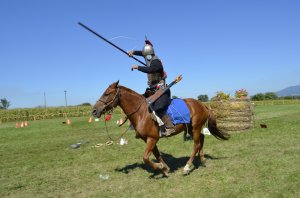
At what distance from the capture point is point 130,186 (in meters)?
8.66

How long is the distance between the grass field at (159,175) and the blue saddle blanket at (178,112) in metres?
1.50

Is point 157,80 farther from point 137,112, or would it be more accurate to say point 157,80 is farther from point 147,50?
point 137,112

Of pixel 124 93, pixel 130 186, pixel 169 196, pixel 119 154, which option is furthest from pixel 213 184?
pixel 119 154

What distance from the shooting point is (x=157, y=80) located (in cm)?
977

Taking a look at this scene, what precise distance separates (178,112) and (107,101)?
2073 mm

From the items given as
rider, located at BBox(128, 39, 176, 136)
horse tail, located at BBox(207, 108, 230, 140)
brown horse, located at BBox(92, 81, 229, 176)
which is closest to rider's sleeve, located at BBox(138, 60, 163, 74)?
rider, located at BBox(128, 39, 176, 136)

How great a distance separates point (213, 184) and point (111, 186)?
2.62 metres

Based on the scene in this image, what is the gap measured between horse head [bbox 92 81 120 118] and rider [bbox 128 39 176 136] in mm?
972

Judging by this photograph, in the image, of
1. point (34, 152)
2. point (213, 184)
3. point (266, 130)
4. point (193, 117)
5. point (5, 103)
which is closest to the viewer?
point (213, 184)

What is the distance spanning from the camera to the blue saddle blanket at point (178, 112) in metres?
9.72

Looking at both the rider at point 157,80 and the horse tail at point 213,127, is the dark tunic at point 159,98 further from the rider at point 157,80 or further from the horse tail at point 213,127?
the horse tail at point 213,127

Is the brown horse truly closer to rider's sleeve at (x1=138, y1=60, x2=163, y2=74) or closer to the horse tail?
rider's sleeve at (x1=138, y1=60, x2=163, y2=74)

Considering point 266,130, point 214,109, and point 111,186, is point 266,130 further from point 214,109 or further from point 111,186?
point 111,186

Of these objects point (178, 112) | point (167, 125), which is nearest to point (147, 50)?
point (178, 112)
